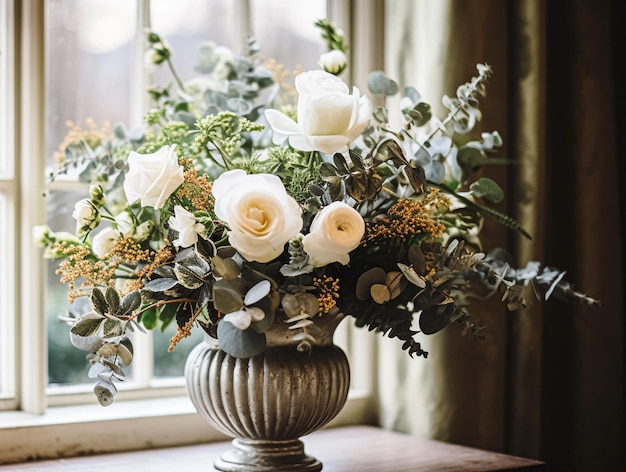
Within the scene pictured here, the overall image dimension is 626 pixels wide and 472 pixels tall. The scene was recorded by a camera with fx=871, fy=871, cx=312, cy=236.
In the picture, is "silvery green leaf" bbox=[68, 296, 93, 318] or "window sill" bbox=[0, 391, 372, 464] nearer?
"silvery green leaf" bbox=[68, 296, 93, 318]

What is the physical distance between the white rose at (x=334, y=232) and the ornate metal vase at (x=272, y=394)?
7.0 inches

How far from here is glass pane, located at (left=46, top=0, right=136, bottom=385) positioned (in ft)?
5.53

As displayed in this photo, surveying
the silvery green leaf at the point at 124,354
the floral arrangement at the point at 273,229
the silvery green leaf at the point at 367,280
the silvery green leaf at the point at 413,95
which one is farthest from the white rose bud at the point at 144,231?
the silvery green leaf at the point at 413,95

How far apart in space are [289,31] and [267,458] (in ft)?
3.30

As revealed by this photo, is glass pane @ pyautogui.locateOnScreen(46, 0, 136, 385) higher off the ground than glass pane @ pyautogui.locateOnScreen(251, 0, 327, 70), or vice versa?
glass pane @ pyautogui.locateOnScreen(251, 0, 327, 70)

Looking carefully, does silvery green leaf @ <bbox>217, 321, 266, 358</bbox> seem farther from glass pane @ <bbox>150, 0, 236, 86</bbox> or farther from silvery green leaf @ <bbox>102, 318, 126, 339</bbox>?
glass pane @ <bbox>150, 0, 236, 86</bbox>

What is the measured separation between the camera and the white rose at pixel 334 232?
47.3 inches

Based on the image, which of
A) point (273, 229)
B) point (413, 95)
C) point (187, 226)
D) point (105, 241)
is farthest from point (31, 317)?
point (413, 95)

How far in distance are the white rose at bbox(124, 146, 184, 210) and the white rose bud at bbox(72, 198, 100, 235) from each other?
7 cm

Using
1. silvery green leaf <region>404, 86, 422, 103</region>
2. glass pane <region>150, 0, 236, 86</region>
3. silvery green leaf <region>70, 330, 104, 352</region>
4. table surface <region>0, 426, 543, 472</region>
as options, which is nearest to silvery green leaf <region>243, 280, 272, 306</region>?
silvery green leaf <region>70, 330, 104, 352</region>

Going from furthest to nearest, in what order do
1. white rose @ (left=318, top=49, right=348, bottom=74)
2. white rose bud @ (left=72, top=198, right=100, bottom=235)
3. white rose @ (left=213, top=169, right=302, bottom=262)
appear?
white rose @ (left=318, top=49, right=348, bottom=74)
white rose bud @ (left=72, top=198, right=100, bottom=235)
white rose @ (left=213, top=169, right=302, bottom=262)

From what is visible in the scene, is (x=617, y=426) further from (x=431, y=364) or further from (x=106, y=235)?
(x=106, y=235)

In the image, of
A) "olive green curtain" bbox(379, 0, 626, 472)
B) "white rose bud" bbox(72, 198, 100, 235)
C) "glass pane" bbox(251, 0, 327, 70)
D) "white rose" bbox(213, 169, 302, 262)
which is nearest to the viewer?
"white rose" bbox(213, 169, 302, 262)

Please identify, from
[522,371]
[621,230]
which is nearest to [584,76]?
[621,230]
